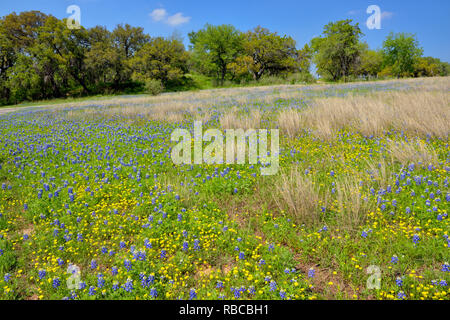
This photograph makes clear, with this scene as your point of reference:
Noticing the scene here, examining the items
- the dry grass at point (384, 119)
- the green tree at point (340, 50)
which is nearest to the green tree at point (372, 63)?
the green tree at point (340, 50)

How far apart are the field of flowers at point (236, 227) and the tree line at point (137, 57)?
31.2 m

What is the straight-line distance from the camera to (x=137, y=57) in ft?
169

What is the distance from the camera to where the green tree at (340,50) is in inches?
1909

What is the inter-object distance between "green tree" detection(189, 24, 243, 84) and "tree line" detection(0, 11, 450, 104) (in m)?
0.24

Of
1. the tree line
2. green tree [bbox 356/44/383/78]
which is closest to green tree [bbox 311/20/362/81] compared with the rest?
the tree line

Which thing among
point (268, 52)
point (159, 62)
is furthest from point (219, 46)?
point (159, 62)

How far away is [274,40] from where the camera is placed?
60344 mm

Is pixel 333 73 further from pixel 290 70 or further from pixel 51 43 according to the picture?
pixel 51 43

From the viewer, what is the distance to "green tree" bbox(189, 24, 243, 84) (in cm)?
5844

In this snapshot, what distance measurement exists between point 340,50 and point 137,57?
4392cm

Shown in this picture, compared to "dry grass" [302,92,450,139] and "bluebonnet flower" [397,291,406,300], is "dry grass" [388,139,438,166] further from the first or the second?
"bluebonnet flower" [397,291,406,300]

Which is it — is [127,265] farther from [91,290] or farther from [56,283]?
[56,283]

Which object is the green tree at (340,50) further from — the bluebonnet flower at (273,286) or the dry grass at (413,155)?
the bluebonnet flower at (273,286)
